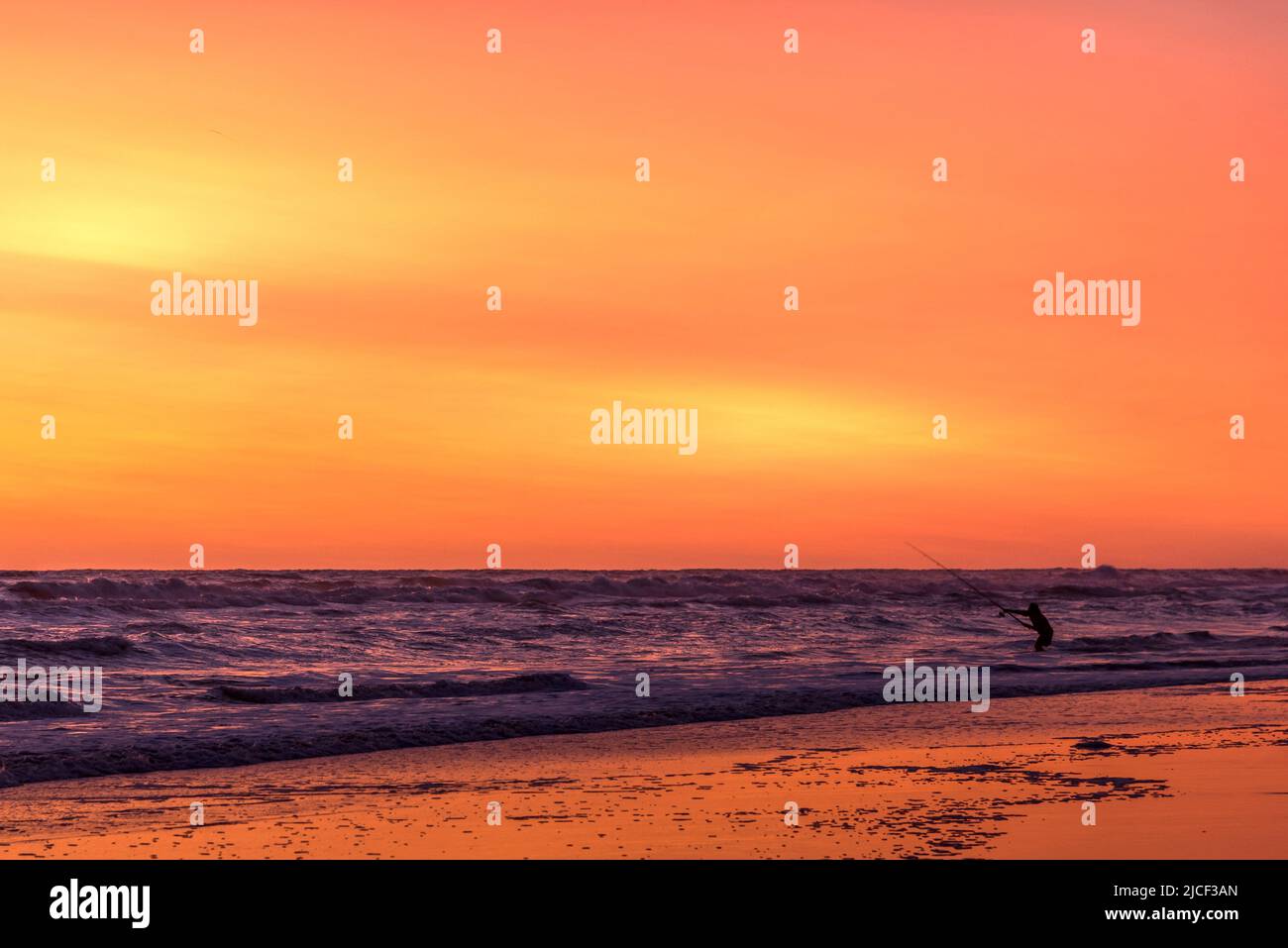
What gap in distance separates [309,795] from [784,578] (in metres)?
88.9

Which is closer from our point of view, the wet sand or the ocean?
the wet sand

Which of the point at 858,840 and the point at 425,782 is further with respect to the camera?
the point at 425,782

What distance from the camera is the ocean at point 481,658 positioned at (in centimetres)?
1916

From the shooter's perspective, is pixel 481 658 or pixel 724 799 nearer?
pixel 724 799

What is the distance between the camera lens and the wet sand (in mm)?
11398

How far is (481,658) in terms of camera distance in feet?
111

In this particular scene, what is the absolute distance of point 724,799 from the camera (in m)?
13.6

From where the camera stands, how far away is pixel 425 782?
14.9 meters

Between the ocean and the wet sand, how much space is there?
6.30 feet

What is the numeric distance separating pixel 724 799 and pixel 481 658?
21.0 m
